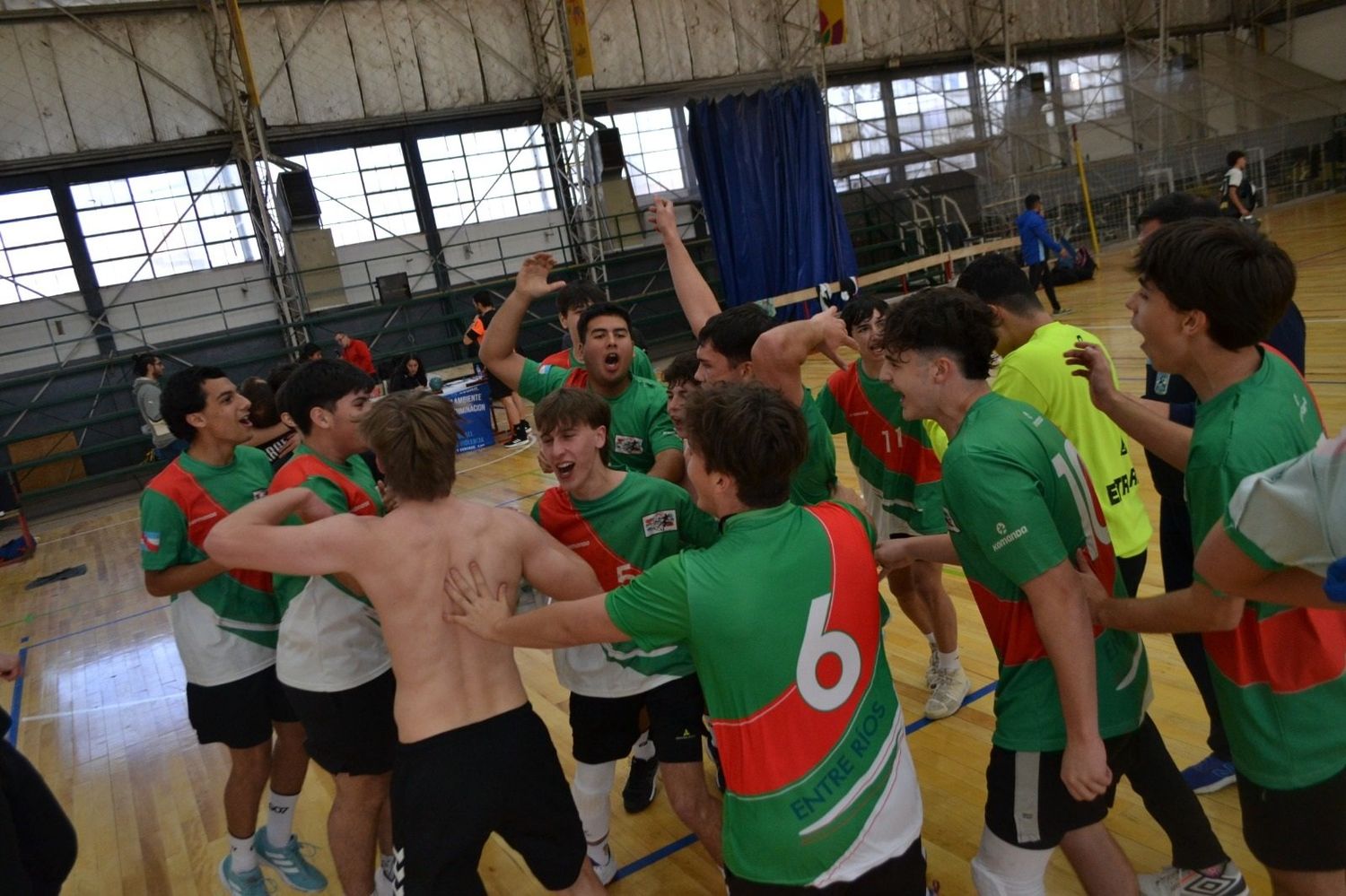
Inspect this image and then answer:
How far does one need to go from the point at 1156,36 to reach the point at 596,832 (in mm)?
26640

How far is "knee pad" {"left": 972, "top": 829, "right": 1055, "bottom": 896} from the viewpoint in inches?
76.5

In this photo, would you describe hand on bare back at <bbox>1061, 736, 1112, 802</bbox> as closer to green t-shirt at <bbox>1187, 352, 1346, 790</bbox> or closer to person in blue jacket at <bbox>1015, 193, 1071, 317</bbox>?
green t-shirt at <bbox>1187, 352, 1346, 790</bbox>

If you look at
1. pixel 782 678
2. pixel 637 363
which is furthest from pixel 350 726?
pixel 637 363

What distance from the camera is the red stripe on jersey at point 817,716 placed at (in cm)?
177

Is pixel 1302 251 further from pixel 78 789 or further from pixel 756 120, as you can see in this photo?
pixel 78 789

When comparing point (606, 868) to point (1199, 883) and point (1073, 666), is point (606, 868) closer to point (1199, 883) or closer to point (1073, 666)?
point (1199, 883)

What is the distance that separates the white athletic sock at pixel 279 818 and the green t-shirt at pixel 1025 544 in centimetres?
262

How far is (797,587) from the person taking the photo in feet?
5.78

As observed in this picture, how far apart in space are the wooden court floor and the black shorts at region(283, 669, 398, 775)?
32.2 inches

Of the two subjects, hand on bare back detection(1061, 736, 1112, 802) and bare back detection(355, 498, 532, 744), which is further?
bare back detection(355, 498, 532, 744)

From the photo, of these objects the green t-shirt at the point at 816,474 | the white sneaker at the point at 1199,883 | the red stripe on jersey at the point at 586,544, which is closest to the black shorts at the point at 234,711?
the red stripe on jersey at the point at 586,544

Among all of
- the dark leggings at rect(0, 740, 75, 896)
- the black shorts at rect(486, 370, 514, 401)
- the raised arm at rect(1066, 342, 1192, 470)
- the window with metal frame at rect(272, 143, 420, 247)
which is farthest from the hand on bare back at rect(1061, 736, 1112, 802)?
the window with metal frame at rect(272, 143, 420, 247)

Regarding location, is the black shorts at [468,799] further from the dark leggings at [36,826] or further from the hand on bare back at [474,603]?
the dark leggings at [36,826]

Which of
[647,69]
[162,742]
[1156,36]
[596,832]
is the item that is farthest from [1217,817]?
[1156,36]
